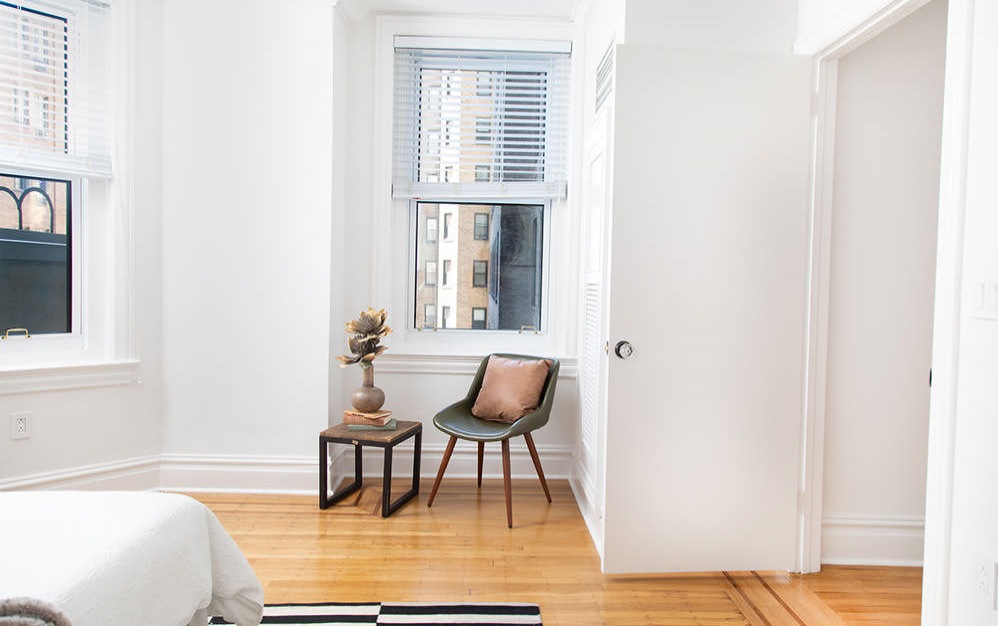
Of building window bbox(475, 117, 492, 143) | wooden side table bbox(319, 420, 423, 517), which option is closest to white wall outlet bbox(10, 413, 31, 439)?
wooden side table bbox(319, 420, 423, 517)

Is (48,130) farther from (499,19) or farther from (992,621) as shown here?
(992,621)

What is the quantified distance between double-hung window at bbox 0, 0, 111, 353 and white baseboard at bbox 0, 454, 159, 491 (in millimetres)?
628

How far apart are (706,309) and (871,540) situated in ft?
4.01

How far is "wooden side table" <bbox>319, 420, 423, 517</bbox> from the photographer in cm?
292

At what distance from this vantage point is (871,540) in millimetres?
2518

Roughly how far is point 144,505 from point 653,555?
70.5 inches

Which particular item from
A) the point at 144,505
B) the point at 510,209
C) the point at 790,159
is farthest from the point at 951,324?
the point at 510,209

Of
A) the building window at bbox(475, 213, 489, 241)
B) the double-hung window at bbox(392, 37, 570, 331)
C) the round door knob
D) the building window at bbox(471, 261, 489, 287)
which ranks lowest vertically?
the round door knob

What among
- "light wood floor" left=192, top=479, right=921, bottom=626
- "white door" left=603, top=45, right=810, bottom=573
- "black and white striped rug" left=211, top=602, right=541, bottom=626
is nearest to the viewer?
"black and white striped rug" left=211, top=602, right=541, bottom=626

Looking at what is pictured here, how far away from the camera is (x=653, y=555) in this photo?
2381 mm

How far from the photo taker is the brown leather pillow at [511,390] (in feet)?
10.4

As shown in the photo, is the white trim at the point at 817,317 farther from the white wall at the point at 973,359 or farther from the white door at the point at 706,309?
the white wall at the point at 973,359

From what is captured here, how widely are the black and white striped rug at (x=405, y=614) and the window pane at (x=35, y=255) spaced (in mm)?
1881

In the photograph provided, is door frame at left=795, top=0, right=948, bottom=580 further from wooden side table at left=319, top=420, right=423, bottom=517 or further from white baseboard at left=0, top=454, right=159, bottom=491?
white baseboard at left=0, top=454, right=159, bottom=491
